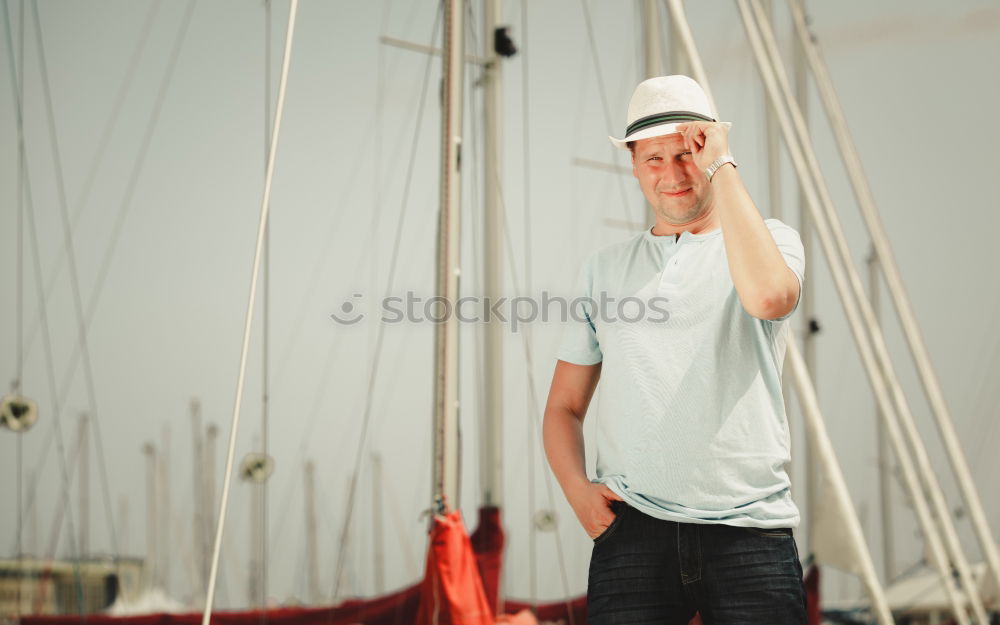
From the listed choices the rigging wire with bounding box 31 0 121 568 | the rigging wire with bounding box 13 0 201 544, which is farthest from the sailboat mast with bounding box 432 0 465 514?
the rigging wire with bounding box 13 0 201 544

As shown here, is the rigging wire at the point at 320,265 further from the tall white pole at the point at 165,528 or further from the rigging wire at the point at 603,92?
the tall white pole at the point at 165,528

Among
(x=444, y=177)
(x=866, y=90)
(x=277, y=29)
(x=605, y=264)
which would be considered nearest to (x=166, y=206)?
(x=277, y=29)

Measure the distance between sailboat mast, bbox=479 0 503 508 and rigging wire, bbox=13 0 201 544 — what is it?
2759 millimetres

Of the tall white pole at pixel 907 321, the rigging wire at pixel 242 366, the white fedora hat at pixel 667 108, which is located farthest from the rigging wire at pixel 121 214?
the white fedora hat at pixel 667 108

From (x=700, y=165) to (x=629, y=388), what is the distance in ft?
1.21

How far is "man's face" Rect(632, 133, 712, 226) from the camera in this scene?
60.5 inches

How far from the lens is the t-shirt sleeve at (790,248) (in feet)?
4.71

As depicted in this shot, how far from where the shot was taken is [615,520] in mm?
1443

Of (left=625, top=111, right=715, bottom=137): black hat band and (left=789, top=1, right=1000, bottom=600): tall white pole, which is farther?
(left=789, top=1, right=1000, bottom=600): tall white pole

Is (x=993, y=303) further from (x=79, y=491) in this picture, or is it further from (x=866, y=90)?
(x=79, y=491)

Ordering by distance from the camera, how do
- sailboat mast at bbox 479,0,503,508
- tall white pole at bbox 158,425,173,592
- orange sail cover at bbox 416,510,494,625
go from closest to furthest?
1. orange sail cover at bbox 416,510,494,625
2. sailboat mast at bbox 479,0,503,508
3. tall white pole at bbox 158,425,173,592

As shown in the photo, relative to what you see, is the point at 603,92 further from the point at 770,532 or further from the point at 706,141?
the point at 770,532

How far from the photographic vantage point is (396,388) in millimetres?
7797

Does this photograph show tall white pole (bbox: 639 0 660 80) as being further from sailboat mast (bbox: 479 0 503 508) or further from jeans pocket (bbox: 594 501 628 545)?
jeans pocket (bbox: 594 501 628 545)
